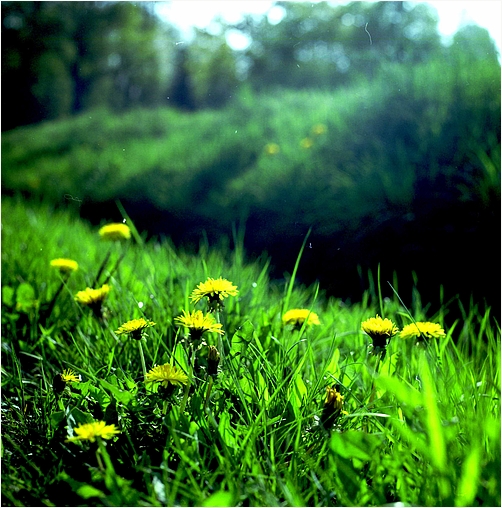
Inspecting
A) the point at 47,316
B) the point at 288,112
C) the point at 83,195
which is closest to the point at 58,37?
the point at 83,195

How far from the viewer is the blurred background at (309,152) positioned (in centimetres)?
268

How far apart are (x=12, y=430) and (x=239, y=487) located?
54cm

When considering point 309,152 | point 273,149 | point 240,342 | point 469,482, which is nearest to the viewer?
point 469,482

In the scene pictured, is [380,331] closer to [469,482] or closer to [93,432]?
[469,482]

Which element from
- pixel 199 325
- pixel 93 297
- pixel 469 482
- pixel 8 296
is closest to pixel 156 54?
pixel 8 296

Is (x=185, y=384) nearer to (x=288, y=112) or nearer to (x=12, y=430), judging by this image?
(x=12, y=430)

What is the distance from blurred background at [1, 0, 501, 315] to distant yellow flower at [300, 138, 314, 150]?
2 cm

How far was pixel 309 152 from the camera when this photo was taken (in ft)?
11.8

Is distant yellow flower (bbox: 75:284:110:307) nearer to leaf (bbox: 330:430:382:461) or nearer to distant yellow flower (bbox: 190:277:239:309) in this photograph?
distant yellow flower (bbox: 190:277:239:309)

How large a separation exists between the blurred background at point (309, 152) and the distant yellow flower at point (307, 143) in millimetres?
24

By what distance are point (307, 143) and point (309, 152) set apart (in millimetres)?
63

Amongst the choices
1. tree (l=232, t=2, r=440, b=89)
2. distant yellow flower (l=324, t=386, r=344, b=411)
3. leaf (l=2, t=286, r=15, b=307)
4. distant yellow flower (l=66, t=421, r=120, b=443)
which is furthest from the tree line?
distant yellow flower (l=66, t=421, r=120, b=443)

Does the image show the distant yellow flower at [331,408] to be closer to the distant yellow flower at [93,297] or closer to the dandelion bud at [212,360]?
the dandelion bud at [212,360]

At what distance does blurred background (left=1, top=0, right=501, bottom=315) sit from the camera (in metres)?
2.68
